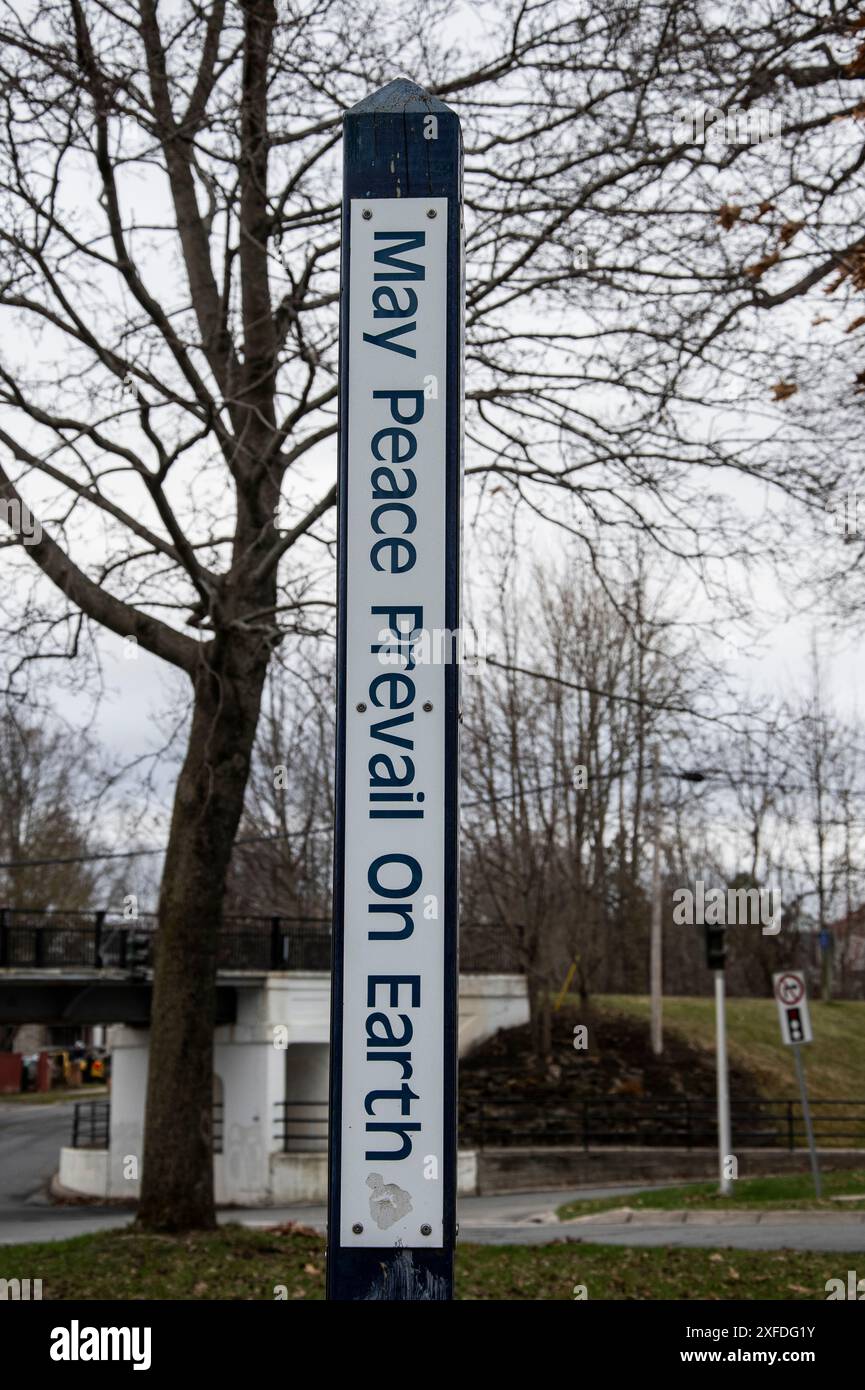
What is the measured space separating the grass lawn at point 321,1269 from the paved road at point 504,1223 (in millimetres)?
2228

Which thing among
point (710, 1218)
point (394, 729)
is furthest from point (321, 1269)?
point (710, 1218)

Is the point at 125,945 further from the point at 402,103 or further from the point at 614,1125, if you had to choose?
the point at 402,103

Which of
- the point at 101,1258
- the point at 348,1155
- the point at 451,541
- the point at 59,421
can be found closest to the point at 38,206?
the point at 59,421

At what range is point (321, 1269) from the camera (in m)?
10.4

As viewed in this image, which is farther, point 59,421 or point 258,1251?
point 59,421

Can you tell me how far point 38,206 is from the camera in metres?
11.1

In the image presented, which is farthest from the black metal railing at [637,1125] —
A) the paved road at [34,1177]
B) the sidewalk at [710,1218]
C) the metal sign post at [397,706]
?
the metal sign post at [397,706]

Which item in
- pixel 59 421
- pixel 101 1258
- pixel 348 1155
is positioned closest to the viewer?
pixel 348 1155

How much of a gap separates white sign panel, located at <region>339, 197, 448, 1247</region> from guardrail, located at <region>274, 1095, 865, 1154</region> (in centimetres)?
2378

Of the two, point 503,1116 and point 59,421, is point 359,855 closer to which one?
point 59,421

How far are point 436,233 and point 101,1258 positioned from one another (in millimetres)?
8771

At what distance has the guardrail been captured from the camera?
27.5 metres

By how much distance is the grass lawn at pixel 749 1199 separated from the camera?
18.0 meters

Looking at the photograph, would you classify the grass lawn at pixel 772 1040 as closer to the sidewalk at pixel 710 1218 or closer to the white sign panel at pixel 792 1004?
the white sign panel at pixel 792 1004
